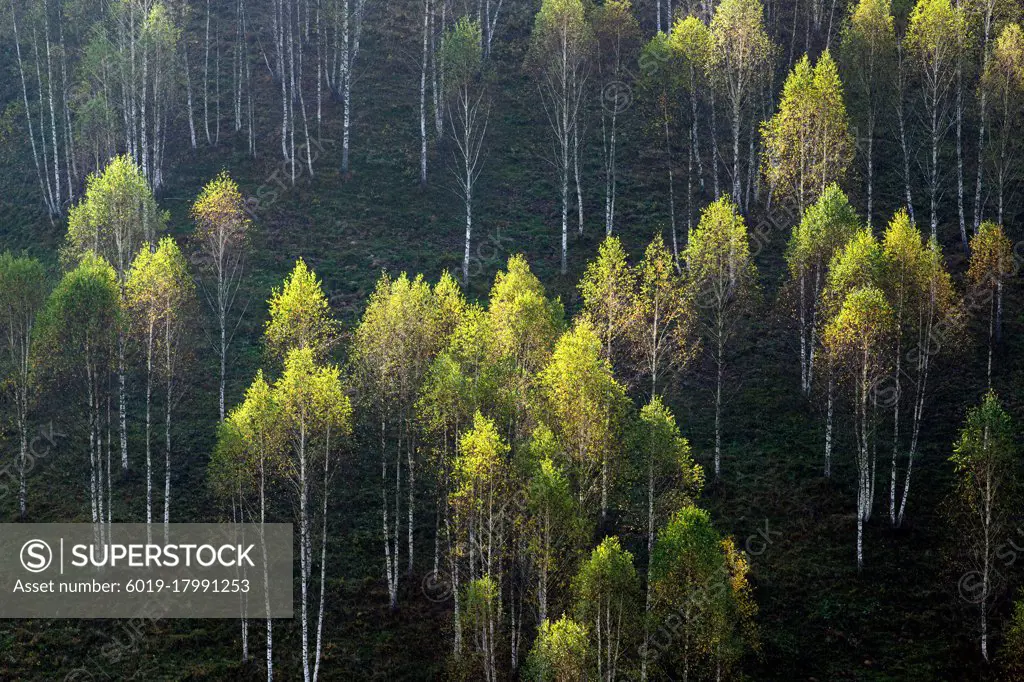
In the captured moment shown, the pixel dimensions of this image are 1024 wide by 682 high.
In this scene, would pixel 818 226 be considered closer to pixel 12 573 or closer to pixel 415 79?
pixel 12 573

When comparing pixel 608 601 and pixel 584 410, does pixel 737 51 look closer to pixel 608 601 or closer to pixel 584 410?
pixel 584 410

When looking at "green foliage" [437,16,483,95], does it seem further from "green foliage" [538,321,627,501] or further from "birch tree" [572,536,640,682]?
"birch tree" [572,536,640,682]

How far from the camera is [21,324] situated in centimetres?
4878

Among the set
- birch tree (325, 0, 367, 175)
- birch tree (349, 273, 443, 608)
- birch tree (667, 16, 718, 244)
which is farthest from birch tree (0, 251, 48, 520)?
birch tree (667, 16, 718, 244)

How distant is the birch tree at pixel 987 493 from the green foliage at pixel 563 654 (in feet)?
51.2

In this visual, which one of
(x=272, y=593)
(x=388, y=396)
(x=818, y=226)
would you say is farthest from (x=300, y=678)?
(x=818, y=226)

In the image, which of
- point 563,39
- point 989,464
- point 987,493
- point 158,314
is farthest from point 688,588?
point 563,39

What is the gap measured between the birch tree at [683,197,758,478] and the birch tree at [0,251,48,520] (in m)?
32.9

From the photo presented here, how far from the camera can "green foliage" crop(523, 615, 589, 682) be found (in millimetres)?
33469

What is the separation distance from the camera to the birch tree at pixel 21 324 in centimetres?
4775

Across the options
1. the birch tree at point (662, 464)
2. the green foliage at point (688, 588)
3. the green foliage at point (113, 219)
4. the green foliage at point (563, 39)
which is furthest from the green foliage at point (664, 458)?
the green foliage at point (563, 39)

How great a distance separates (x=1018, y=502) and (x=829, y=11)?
62453 millimetres

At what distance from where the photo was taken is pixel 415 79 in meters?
87.2

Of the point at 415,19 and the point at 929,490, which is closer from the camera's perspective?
the point at 929,490
